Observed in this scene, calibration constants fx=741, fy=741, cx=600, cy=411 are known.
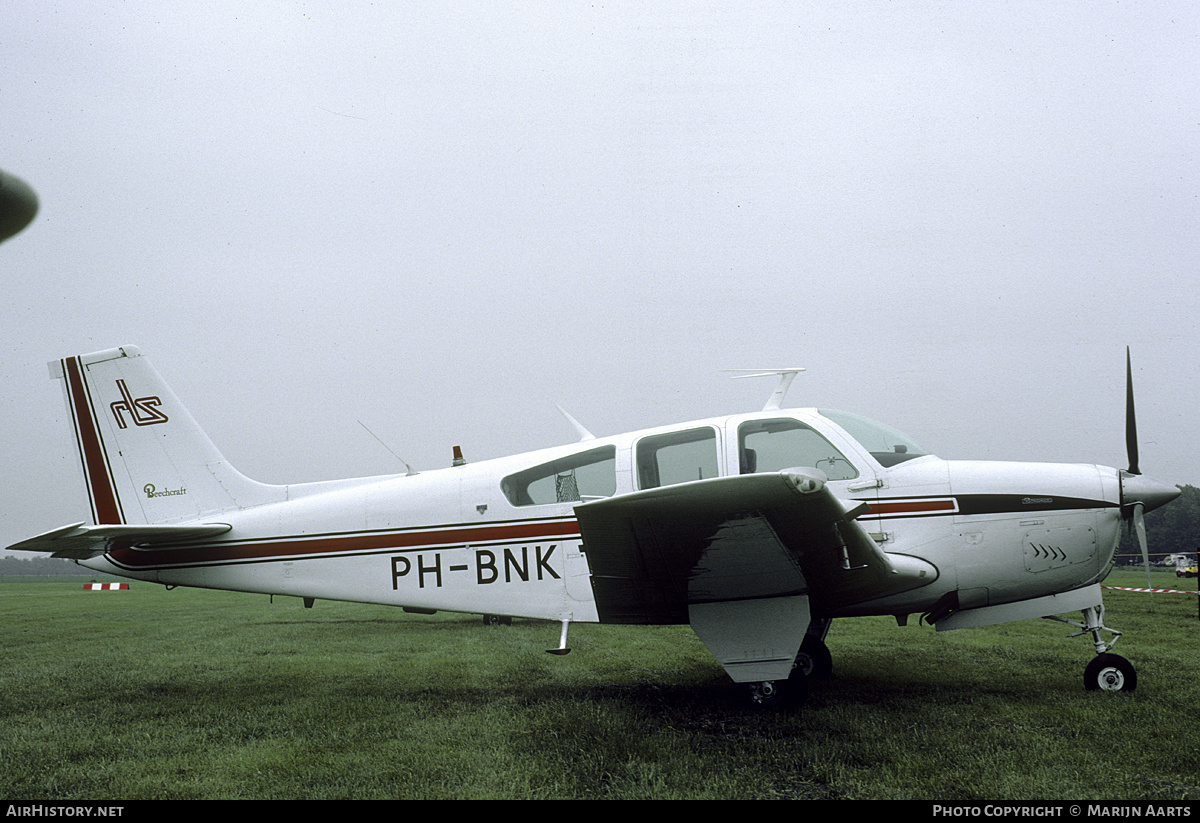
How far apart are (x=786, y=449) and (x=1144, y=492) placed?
259 centimetres

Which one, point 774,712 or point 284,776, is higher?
point 284,776

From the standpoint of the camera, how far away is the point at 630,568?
4848mm

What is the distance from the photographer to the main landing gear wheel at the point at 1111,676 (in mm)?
5410

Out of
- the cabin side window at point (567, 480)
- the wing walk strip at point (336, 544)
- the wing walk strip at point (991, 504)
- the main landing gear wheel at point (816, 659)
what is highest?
the cabin side window at point (567, 480)

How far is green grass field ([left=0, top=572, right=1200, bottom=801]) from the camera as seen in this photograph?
366cm

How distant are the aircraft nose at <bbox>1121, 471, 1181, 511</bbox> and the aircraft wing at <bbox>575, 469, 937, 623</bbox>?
5.20ft

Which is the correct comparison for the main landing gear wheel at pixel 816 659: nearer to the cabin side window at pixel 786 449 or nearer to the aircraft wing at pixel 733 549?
the aircraft wing at pixel 733 549

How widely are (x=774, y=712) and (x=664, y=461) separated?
1935mm

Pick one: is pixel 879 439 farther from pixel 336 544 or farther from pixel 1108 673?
pixel 336 544

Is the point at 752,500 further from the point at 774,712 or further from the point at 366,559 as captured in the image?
the point at 366,559

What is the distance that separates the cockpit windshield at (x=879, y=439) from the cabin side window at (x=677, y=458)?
100 centimetres

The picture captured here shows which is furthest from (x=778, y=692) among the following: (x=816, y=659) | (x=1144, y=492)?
(x=1144, y=492)

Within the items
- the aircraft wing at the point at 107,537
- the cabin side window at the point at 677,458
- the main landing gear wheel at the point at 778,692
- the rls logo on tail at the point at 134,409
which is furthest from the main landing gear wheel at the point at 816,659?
the rls logo on tail at the point at 134,409

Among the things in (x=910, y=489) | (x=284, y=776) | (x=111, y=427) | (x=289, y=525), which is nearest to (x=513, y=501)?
(x=289, y=525)
